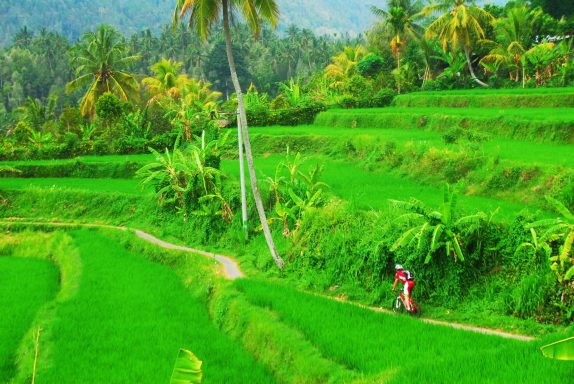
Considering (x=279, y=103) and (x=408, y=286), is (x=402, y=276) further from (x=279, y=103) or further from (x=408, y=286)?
(x=279, y=103)

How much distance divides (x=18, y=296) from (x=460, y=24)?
19.2 m

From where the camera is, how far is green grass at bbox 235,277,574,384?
4855mm

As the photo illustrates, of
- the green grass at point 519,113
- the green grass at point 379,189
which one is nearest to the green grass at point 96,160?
the green grass at point 379,189

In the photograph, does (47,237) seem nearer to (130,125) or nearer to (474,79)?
(130,125)

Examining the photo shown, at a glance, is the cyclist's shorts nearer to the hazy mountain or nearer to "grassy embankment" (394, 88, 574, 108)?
"grassy embankment" (394, 88, 574, 108)

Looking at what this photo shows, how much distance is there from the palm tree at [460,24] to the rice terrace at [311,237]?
0.39ft

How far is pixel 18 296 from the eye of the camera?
10.6 m

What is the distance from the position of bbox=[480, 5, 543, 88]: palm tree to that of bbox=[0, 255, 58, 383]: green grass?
55.4 ft

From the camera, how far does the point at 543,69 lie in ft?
65.7

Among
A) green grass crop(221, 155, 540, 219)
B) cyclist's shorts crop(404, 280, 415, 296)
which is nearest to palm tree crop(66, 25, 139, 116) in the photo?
green grass crop(221, 155, 540, 219)

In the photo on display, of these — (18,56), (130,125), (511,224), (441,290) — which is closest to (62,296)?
(441,290)

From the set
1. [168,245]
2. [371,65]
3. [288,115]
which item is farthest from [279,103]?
[168,245]

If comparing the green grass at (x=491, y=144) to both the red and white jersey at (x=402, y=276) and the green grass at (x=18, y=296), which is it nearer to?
the red and white jersey at (x=402, y=276)

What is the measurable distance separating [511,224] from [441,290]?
1.27 meters
